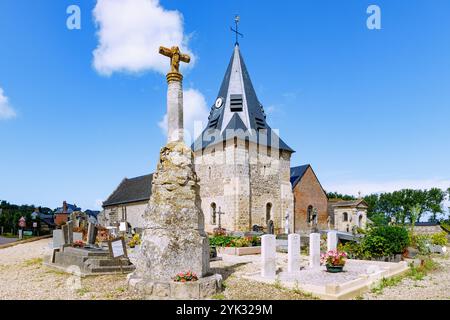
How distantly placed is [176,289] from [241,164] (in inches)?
784

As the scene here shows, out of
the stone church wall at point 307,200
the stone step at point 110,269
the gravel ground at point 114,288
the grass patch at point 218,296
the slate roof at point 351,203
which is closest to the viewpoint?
the grass patch at point 218,296

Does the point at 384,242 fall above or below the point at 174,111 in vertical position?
below

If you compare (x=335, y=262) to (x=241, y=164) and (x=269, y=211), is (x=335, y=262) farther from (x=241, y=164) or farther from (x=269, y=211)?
(x=269, y=211)

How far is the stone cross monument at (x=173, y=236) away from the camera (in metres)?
6.62

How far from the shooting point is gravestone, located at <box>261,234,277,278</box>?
9047mm

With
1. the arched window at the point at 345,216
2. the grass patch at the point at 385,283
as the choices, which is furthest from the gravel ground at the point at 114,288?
the arched window at the point at 345,216

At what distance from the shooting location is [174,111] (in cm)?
814

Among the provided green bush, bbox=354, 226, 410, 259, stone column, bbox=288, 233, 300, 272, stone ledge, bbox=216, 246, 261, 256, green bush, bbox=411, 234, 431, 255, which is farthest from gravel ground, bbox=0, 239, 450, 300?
stone ledge, bbox=216, 246, 261, 256

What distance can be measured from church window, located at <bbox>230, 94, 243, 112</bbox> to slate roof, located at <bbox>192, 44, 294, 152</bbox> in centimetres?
9

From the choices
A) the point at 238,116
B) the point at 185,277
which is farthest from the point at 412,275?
the point at 238,116

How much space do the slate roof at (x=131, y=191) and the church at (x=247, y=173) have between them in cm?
233

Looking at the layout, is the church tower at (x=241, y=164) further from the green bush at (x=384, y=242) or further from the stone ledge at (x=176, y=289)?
the stone ledge at (x=176, y=289)

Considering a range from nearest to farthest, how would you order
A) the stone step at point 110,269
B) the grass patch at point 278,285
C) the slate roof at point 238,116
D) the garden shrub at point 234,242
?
the grass patch at point 278,285, the stone step at point 110,269, the garden shrub at point 234,242, the slate roof at point 238,116
